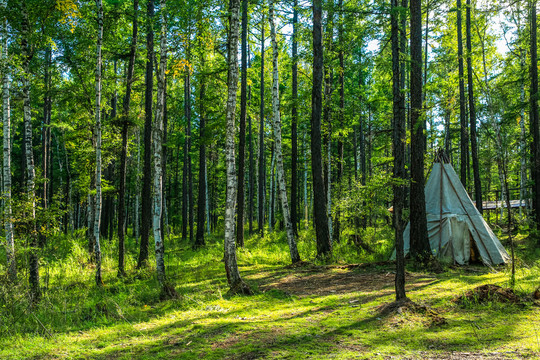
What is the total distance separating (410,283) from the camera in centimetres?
852

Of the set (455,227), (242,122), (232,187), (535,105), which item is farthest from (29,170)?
(535,105)

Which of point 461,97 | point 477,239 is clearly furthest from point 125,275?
point 461,97

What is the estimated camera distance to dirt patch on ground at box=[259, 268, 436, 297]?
27.0 ft

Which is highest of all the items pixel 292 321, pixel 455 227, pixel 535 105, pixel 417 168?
pixel 535 105

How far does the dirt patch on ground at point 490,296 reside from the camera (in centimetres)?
625

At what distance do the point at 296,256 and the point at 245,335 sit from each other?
6.95 m

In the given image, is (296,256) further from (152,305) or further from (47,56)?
(47,56)

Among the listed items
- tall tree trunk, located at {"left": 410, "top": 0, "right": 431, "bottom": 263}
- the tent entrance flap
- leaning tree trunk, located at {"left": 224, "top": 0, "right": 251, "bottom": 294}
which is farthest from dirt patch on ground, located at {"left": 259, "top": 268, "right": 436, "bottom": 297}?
the tent entrance flap

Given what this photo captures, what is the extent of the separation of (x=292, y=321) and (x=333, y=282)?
3.73m

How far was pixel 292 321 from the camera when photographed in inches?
227

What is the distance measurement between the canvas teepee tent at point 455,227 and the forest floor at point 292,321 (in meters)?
1.26

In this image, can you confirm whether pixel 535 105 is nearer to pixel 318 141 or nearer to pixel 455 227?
pixel 455 227

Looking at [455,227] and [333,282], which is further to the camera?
[455,227]

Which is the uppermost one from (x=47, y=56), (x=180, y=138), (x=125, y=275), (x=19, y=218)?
(x=47, y=56)
